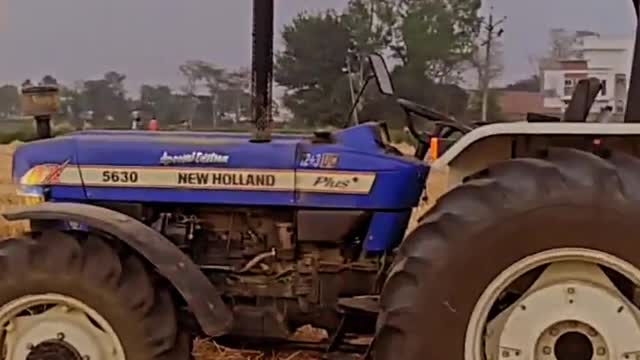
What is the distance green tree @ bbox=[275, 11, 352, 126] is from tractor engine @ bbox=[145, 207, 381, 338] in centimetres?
292

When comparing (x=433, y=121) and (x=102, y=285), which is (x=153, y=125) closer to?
(x=102, y=285)

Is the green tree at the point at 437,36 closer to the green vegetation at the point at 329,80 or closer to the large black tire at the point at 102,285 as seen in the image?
the green vegetation at the point at 329,80

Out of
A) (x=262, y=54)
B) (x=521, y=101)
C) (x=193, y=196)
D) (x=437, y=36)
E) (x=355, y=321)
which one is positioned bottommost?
(x=355, y=321)

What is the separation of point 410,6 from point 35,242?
11.0 m

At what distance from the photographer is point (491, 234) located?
4.09 metres

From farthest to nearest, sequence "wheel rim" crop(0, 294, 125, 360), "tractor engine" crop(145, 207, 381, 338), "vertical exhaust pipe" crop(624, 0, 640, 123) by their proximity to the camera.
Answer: "tractor engine" crop(145, 207, 381, 338)
"wheel rim" crop(0, 294, 125, 360)
"vertical exhaust pipe" crop(624, 0, 640, 123)

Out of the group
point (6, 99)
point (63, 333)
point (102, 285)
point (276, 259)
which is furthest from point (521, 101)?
point (6, 99)

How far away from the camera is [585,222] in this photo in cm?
405

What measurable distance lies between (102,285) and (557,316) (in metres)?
1.90

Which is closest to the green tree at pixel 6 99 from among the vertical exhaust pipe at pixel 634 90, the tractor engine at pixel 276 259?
the tractor engine at pixel 276 259

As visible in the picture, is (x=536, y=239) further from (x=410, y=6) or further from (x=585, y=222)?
(x=410, y=6)

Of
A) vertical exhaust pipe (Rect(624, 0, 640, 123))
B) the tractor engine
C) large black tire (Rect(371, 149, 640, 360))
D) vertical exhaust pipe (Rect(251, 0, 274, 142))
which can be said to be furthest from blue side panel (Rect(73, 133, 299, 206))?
vertical exhaust pipe (Rect(624, 0, 640, 123))

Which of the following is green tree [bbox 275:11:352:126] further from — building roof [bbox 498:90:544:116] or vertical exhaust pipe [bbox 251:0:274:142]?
vertical exhaust pipe [bbox 251:0:274:142]

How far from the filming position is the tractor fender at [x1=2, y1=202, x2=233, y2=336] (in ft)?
15.1
